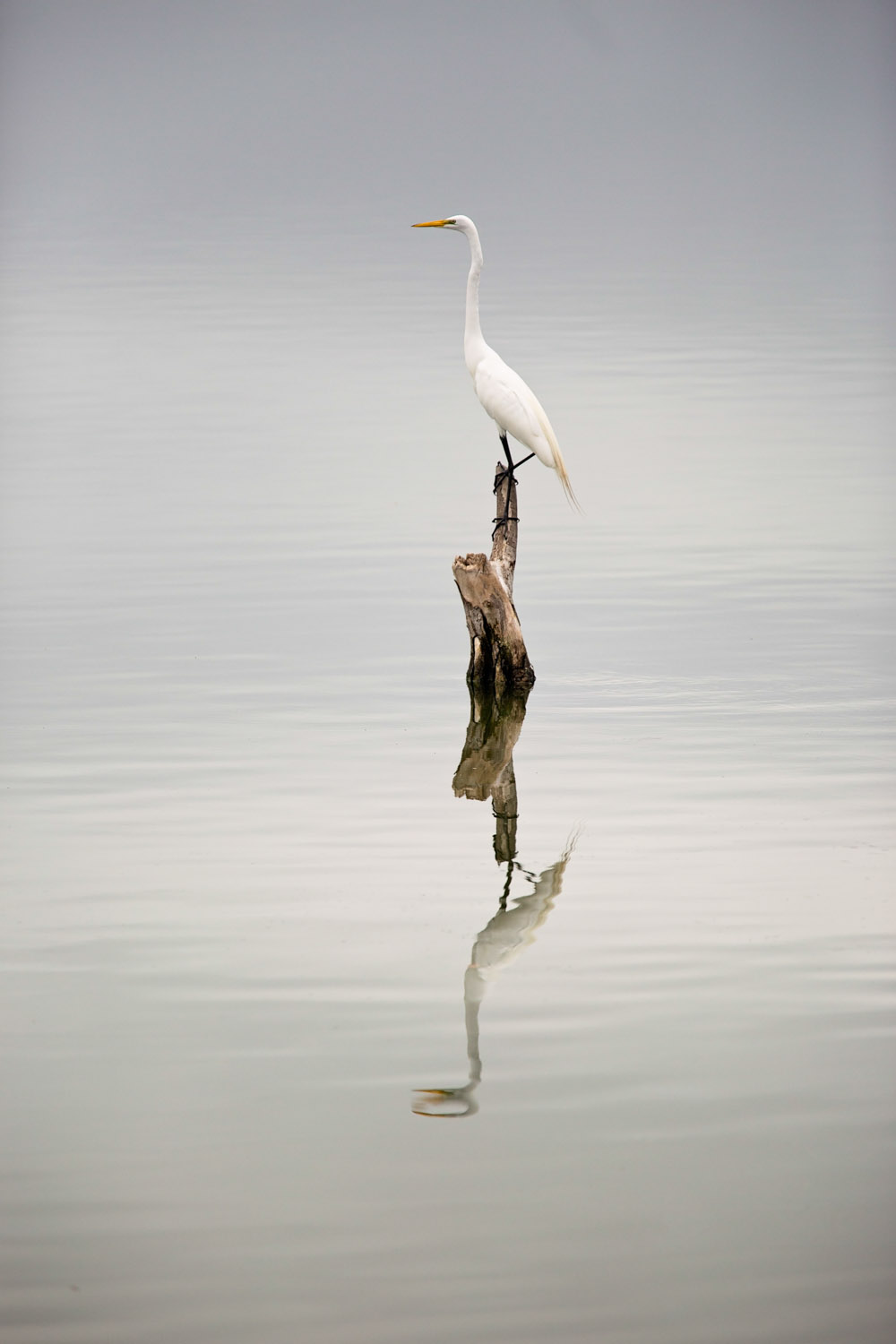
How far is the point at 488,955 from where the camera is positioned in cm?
669

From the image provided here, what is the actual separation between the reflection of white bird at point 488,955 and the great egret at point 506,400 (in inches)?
154

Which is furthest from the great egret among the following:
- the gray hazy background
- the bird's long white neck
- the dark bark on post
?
the gray hazy background

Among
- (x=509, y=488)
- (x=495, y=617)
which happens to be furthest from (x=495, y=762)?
(x=509, y=488)

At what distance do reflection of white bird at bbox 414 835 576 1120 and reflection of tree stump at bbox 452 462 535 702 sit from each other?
8.84ft

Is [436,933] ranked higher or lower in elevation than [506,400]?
Result: lower

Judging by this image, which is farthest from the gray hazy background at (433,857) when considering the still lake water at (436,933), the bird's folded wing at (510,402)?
the bird's folded wing at (510,402)

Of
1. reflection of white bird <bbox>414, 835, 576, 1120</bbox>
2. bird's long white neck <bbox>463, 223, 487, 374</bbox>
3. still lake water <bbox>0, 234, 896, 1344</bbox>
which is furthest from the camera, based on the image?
bird's long white neck <bbox>463, 223, 487, 374</bbox>

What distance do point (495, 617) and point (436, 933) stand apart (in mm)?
3890

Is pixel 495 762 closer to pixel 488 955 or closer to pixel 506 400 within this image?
pixel 488 955

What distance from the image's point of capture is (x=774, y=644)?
12.1m

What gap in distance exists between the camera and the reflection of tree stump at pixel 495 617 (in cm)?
1048

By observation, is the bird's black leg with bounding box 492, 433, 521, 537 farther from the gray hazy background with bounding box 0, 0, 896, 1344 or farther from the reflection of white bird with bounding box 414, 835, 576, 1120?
the reflection of white bird with bounding box 414, 835, 576, 1120

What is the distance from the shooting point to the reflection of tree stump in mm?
10477

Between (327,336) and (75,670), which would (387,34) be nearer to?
(327,336)
